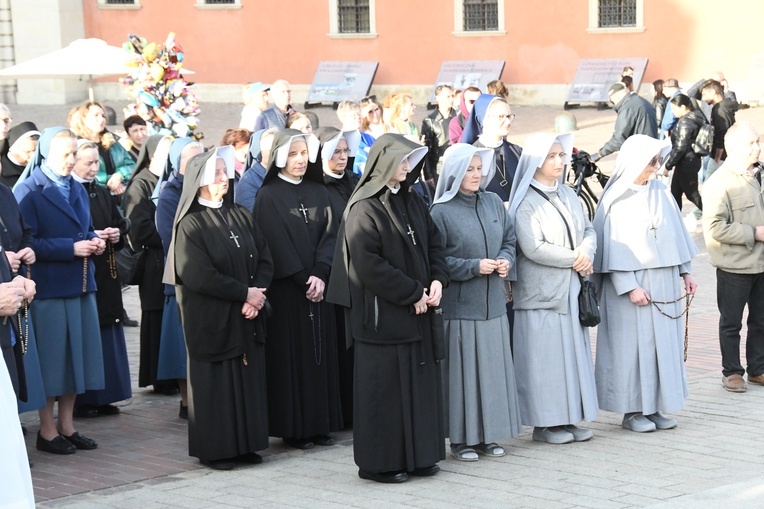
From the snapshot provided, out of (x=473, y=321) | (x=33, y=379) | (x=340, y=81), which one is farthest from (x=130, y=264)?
(x=340, y=81)

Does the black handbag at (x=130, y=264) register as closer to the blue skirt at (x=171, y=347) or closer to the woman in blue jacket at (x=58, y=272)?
the blue skirt at (x=171, y=347)

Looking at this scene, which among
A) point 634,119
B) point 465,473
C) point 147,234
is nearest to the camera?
point 465,473

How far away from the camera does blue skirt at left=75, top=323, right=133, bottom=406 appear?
28.0ft

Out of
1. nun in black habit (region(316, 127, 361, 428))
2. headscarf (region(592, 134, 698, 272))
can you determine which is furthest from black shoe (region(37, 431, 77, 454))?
headscarf (region(592, 134, 698, 272))

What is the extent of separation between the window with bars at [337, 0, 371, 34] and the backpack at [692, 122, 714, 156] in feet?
56.3

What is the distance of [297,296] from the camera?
310 inches

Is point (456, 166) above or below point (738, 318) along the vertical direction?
above

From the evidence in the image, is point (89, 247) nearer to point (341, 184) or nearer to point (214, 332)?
point (214, 332)

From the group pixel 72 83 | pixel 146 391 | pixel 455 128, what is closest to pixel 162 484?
pixel 146 391

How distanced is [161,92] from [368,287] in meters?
5.29

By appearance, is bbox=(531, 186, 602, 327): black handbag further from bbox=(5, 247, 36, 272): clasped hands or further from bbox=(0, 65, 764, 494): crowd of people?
bbox=(5, 247, 36, 272): clasped hands

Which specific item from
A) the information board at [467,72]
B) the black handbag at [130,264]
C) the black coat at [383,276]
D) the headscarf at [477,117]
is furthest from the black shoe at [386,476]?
the information board at [467,72]

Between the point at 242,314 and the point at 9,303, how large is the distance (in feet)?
5.68

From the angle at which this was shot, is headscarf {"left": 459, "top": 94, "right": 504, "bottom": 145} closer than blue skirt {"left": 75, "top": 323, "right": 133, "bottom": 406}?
No
